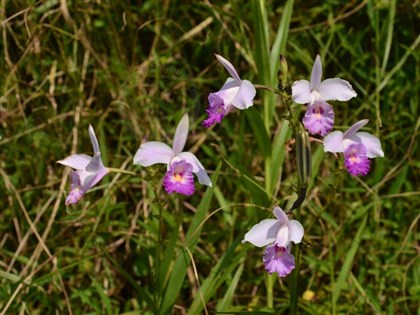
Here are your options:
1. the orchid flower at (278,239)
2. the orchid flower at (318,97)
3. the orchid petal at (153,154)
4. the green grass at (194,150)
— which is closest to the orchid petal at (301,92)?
the orchid flower at (318,97)

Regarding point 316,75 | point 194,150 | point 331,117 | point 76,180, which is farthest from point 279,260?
point 194,150

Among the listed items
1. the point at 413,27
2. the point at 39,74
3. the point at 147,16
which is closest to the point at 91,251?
the point at 39,74

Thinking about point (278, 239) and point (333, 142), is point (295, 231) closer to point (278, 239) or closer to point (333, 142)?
point (278, 239)

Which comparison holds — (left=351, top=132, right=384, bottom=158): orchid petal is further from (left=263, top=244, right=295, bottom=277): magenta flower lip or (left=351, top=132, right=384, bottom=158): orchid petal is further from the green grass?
the green grass

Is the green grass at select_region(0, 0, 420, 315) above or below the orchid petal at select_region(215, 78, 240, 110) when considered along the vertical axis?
below

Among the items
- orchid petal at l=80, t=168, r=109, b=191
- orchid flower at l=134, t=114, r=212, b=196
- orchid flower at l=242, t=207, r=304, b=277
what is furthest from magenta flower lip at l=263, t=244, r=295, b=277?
orchid petal at l=80, t=168, r=109, b=191

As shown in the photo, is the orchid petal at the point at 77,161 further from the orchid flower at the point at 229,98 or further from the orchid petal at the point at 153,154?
the orchid flower at the point at 229,98
